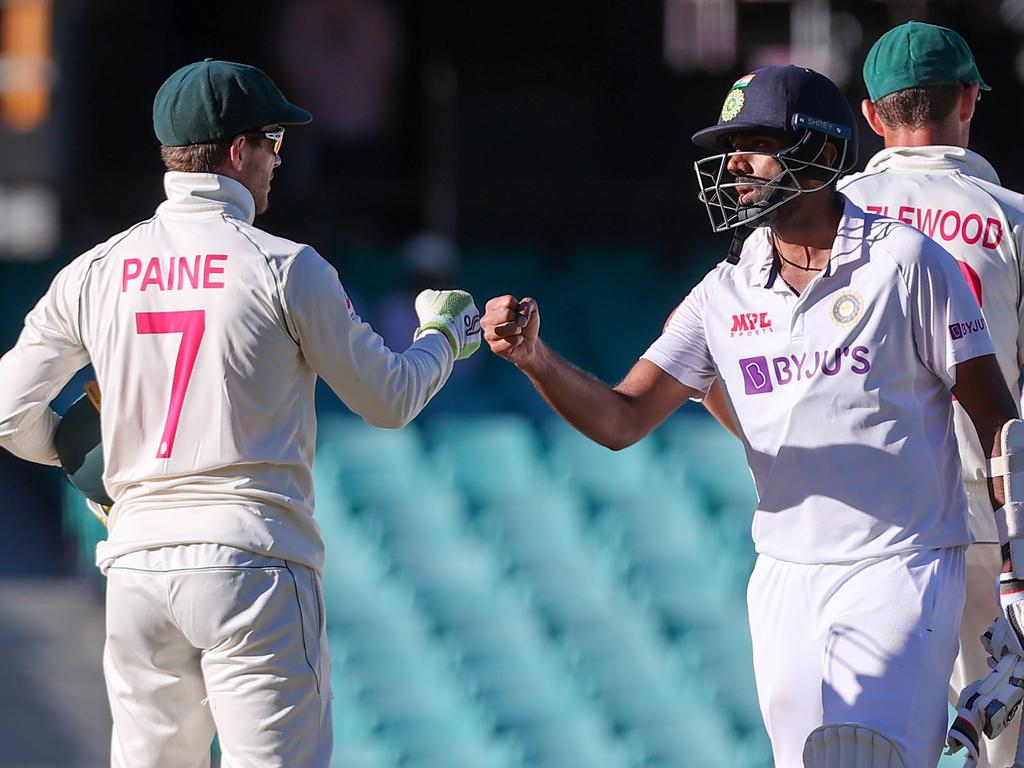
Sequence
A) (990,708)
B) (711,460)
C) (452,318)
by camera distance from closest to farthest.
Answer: (990,708)
(452,318)
(711,460)

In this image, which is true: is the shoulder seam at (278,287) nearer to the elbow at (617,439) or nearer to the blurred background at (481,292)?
the elbow at (617,439)

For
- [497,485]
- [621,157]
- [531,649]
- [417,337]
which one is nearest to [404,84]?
[621,157]

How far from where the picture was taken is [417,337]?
131 inches

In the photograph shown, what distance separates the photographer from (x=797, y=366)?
2996 millimetres

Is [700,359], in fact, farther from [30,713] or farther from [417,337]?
[30,713]

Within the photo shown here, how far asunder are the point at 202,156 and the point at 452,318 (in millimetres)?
597

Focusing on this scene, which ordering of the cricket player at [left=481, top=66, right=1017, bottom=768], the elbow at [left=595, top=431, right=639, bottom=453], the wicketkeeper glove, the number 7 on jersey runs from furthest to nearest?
the elbow at [left=595, top=431, right=639, bottom=453]
the number 7 on jersey
the cricket player at [left=481, top=66, right=1017, bottom=768]
the wicketkeeper glove

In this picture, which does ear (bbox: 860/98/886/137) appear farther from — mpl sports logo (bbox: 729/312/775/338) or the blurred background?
the blurred background

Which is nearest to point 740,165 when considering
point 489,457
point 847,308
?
point 847,308

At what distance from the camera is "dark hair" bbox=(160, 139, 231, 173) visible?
312 centimetres

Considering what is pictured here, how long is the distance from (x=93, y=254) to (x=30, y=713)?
160 inches

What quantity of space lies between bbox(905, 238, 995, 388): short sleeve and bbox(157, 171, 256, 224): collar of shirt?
1243mm

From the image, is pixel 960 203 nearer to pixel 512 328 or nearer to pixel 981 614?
pixel 981 614

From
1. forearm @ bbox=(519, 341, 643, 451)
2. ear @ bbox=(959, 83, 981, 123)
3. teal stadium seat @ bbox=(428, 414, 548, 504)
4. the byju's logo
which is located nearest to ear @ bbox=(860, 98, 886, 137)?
ear @ bbox=(959, 83, 981, 123)
